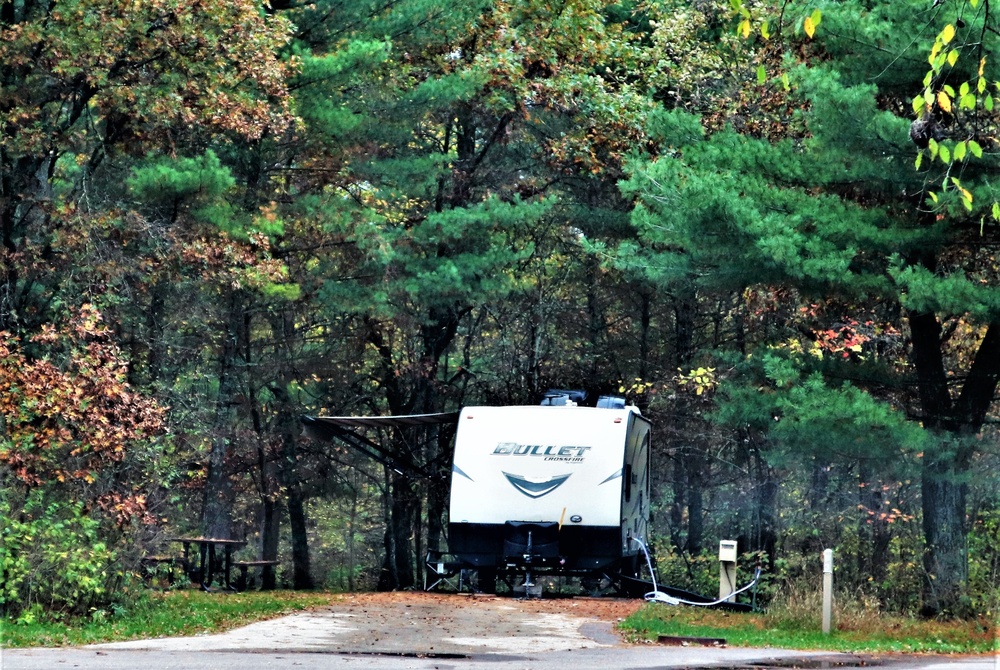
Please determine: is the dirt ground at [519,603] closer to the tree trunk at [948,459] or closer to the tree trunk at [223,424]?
the tree trunk at [948,459]

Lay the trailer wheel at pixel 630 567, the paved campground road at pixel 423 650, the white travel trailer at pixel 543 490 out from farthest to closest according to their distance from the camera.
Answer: the trailer wheel at pixel 630 567
the white travel trailer at pixel 543 490
the paved campground road at pixel 423 650

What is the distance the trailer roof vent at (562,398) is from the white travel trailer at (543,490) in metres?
1.27

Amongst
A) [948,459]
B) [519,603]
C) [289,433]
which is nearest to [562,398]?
[519,603]

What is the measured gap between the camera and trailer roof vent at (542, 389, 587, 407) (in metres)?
22.3

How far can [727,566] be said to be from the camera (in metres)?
19.0

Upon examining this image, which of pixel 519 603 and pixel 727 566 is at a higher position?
pixel 727 566

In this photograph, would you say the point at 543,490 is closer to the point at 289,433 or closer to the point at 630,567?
the point at 630,567

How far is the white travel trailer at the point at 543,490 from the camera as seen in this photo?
20.5 metres

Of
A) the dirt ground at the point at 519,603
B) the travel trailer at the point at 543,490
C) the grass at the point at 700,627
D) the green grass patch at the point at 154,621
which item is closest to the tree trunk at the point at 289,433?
the dirt ground at the point at 519,603

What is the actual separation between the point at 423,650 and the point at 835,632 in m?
5.38

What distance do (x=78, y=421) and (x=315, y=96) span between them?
395 inches

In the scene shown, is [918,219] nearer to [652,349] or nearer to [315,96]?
[315,96]

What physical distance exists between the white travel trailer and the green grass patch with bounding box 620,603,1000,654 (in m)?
→ 2.30

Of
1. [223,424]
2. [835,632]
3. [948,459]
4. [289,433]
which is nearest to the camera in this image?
[835,632]
